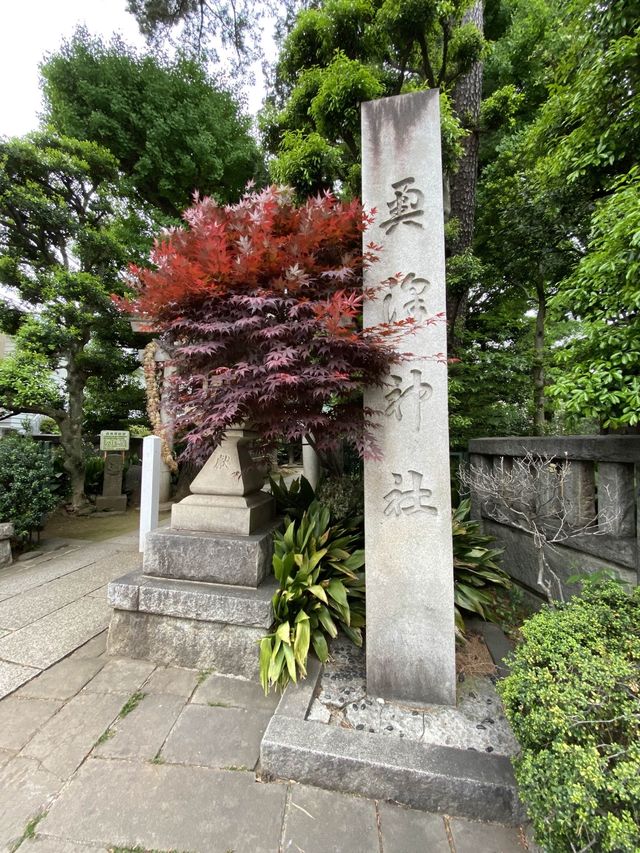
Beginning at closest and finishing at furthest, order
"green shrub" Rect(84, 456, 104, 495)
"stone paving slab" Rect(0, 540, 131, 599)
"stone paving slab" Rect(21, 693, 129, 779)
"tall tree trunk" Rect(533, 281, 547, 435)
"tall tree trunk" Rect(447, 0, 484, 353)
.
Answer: "stone paving slab" Rect(21, 693, 129, 779) < "stone paving slab" Rect(0, 540, 131, 599) < "tall tree trunk" Rect(447, 0, 484, 353) < "tall tree trunk" Rect(533, 281, 547, 435) < "green shrub" Rect(84, 456, 104, 495)

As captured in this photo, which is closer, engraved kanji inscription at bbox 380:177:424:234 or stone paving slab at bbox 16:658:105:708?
stone paving slab at bbox 16:658:105:708

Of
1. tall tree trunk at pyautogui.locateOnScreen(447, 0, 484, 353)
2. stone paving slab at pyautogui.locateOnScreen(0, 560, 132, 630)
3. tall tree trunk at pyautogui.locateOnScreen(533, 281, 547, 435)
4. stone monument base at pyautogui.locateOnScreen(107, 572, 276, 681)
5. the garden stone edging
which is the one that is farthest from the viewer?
tall tree trunk at pyautogui.locateOnScreen(533, 281, 547, 435)

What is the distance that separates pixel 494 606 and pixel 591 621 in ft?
5.21

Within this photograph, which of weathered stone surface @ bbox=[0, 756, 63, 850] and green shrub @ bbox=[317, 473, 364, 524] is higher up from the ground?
green shrub @ bbox=[317, 473, 364, 524]

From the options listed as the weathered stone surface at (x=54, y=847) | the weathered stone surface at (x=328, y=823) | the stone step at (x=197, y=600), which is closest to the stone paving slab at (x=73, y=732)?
the weathered stone surface at (x=54, y=847)

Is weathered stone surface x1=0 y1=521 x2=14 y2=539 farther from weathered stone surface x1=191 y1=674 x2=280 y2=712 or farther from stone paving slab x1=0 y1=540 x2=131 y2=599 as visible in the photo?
weathered stone surface x1=191 y1=674 x2=280 y2=712

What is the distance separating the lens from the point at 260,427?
234 cm

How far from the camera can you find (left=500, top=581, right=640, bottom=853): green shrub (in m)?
1.09

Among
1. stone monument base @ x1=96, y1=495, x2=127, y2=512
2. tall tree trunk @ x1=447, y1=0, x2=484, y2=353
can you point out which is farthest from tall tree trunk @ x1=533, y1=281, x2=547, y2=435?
stone monument base @ x1=96, y1=495, x2=127, y2=512

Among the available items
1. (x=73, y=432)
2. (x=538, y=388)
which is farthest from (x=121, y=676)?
(x=538, y=388)

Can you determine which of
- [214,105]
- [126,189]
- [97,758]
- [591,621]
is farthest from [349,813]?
[214,105]

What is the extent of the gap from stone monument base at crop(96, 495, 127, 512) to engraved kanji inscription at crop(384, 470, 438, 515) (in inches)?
283

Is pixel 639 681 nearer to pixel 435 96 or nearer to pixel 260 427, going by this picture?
pixel 260 427

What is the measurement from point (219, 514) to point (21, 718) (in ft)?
4.88
